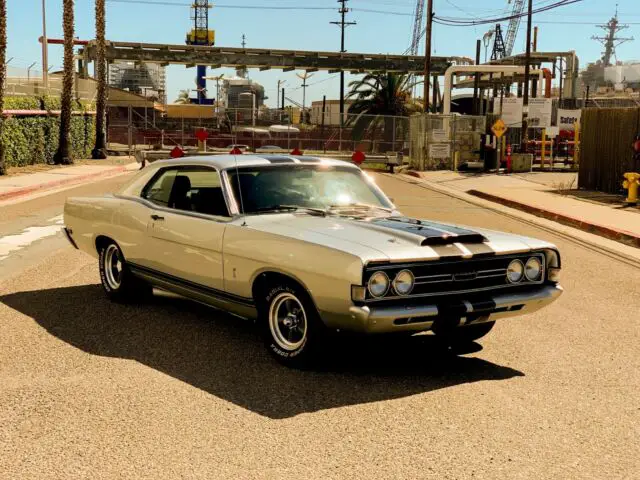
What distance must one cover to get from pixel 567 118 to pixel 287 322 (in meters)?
43.8

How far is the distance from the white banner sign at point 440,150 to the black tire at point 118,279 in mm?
30836

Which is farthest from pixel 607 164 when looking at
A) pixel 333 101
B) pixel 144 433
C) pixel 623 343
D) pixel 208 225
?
pixel 333 101

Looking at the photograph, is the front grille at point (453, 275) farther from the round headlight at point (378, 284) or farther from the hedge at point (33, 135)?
the hedge at point (33, 135)

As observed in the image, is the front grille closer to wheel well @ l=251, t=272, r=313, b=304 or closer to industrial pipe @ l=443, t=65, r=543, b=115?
wheel well @ l=251, t=272, r=313, b=304

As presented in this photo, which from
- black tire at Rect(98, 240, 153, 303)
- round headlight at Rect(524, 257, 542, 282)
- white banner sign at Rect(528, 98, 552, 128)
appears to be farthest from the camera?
white banner sign at Rect(528, 98, 552, 128)

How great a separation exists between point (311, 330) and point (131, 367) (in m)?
1.33

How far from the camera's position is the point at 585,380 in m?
5.92

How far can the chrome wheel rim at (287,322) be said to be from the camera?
5934mm

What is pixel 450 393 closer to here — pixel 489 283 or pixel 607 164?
pixel 489 283

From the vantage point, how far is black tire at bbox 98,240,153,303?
799 centimetres

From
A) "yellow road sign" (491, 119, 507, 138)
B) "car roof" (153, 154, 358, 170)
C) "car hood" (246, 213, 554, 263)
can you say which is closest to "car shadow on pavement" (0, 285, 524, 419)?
"car hood" (246, 213, 554, 263)

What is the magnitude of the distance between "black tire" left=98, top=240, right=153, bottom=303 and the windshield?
5.64ft

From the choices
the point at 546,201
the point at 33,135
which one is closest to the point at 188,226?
the point at 546,201

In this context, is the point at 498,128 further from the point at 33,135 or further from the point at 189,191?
→ the point at 189,191
